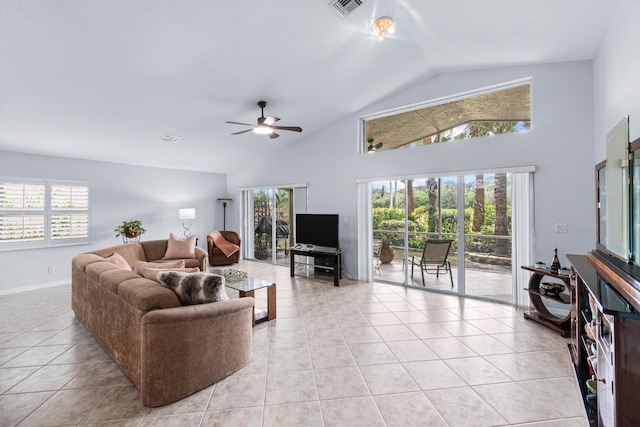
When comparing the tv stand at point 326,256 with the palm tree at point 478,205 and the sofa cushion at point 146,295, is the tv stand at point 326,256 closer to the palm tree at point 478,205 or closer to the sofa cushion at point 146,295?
the palm tree at point 478,205

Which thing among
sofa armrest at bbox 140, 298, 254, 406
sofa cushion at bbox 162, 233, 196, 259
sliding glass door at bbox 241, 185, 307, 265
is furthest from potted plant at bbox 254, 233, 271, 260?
sofa armrest at bbox 140, 298, 254, 406

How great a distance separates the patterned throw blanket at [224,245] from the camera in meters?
6.53

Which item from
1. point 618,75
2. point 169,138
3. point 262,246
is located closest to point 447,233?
point 618,75

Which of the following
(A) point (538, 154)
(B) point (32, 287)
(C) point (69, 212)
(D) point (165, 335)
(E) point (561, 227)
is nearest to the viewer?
(D) point (165, 335)

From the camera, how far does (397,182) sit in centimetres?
488

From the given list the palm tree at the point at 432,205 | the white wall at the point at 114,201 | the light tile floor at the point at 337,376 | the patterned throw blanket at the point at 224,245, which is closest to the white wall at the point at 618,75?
the palm tree at the point at 432,205

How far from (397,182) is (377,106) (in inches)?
56.5

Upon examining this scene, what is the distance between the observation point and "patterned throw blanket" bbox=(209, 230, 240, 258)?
6.53 meters

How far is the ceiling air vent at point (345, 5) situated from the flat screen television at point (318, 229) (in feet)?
10.2

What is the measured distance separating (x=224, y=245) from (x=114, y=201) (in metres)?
2.36

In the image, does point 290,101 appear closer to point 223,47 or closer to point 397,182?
point 223,47

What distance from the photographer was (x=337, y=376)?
7.39 ft

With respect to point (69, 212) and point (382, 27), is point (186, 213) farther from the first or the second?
point (382, 27)

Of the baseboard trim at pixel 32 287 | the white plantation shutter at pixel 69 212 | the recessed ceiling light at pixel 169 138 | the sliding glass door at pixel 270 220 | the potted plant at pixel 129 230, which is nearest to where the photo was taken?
the baseboard trim at pixel 32 287
